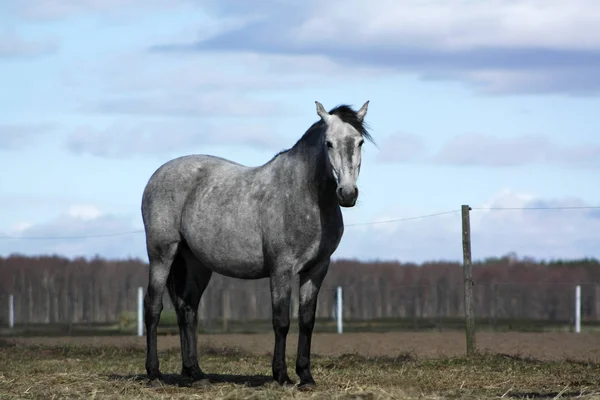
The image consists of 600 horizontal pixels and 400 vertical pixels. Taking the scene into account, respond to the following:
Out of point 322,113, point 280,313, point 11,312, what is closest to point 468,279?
point 280,313

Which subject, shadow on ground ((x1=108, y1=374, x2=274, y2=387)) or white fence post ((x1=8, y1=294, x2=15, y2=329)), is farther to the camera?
white fence post ((x1=8, y1=294, x2=15, y2=329))

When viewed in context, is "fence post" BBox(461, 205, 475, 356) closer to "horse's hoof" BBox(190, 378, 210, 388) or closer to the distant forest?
"horse's hoof" BBox(190, 378, 210, 388)

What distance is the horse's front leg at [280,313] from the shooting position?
947cm

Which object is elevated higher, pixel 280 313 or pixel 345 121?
pixel 345 121

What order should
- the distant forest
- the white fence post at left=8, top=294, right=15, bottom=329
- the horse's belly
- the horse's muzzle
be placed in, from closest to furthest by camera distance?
the horse's muzzle < the horse's belly < the white fence post at left=8, top=294, right=15, bottom=329 < the distant forest

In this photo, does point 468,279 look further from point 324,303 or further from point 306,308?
point 324,303

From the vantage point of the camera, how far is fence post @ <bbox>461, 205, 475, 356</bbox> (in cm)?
1661

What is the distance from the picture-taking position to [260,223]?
9812mm

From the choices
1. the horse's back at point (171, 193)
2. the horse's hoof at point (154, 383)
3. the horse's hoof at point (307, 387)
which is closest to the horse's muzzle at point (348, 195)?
the horse's hoof at point (307, 387)

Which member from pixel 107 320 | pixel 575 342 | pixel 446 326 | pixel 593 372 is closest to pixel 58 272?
pixel 107 320

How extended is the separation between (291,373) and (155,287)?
8.01 ft

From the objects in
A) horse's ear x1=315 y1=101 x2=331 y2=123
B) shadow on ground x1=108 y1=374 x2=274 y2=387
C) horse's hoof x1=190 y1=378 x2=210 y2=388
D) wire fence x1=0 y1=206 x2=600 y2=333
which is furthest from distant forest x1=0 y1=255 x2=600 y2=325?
horse's ear x1=315 y1=101 x2=331 y2=123

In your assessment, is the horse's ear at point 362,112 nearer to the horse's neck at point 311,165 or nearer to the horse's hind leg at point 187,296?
the horse's neck at point 311,165

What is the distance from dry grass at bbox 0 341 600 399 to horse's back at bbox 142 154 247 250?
1.63 meters
